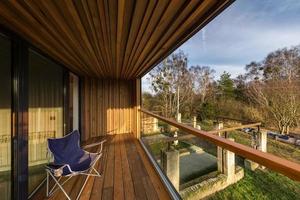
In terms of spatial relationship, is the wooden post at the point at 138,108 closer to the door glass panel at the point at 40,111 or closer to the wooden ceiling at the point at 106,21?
the door glass panel at the point at 40,111

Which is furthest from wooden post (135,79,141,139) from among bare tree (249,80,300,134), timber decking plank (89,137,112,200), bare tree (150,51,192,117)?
bare tree (150,51,192,117)

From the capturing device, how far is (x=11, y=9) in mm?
1395

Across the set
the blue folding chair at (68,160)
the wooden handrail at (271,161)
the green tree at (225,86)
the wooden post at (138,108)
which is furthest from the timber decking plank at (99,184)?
the green tree at (225,86)

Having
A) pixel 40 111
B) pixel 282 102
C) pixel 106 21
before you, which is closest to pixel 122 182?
pixel 40 111

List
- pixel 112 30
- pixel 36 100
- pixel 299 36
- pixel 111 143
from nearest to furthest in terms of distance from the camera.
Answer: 1. pixel 112 30
2. pixel 36 100
3. pixel 111 143
4. pixel 299 36

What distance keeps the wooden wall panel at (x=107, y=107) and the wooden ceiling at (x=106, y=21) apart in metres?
3.46

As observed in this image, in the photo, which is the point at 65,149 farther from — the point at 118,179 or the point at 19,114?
the point at 19,114

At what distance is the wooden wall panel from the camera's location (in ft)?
19.2

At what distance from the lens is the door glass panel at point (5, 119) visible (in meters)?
1.71

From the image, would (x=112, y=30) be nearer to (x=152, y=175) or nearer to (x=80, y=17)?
(x=80, y=17)

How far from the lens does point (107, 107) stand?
616 centimetres

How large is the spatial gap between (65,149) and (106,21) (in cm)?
202

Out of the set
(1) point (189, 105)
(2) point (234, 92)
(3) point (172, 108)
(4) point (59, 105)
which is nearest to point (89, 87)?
(4) point (59, 105)

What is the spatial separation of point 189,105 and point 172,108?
167 centimetres
